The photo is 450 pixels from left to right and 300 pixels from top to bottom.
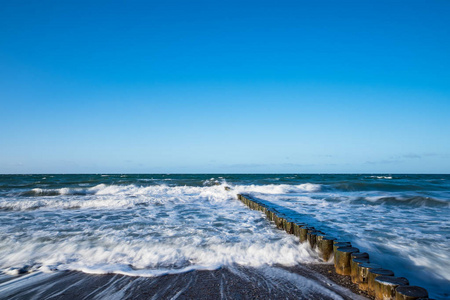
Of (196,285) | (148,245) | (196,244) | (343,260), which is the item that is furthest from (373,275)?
(148,245)

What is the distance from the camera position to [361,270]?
2.94 m

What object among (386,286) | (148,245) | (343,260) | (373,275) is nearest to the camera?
(386,286)

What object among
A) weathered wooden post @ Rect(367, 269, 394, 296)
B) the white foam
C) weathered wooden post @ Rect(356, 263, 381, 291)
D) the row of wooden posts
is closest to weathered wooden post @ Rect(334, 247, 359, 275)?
the row of wooden posts

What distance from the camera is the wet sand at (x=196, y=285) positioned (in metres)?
2.95

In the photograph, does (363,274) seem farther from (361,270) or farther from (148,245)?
(148,245)

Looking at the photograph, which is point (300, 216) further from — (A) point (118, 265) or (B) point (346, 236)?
(A) point (118, 265)

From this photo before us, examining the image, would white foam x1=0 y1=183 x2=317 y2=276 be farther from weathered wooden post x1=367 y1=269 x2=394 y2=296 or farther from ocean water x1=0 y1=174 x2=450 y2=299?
weathered wooden post x1=367 y1=269 x2=394 y2=296

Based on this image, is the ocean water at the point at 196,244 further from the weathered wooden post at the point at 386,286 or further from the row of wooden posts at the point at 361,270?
Result: the weathered wooden post at the point at 386,286

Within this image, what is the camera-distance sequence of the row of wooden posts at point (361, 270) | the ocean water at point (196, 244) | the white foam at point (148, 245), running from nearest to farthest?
the row of wooden posts at point (361, 270)
the ocean water at point (196, 244)
the white foam at point (148, 245)

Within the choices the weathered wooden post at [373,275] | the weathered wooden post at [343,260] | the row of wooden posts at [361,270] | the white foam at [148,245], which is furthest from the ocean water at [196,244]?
the weathered wooden post at [343,260]

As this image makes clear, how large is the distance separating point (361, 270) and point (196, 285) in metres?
1.89

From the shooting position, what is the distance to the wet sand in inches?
116

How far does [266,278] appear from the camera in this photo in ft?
11.2

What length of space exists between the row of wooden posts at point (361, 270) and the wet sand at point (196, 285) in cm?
16
